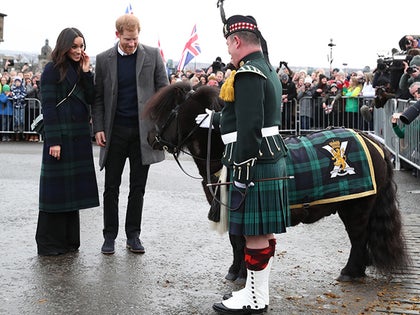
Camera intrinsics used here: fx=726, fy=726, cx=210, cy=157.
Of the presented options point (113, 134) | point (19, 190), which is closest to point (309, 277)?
point (113, 134)

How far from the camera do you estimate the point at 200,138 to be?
5.73m

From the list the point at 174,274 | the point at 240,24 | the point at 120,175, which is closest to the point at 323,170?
the point at 240,24

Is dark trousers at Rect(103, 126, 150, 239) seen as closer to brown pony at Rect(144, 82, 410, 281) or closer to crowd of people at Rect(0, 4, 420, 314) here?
crowd of people at Rect(0, 4, 420, 314)

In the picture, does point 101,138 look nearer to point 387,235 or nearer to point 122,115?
point 122,115

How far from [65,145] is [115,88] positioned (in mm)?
707

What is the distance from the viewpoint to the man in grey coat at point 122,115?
22.4ft

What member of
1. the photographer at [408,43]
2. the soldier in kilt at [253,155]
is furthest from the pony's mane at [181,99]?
the photographer at [408,43]

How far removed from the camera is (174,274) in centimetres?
615

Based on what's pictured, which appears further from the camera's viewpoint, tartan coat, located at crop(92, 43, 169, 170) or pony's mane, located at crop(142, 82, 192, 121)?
tartan coat, located at crop(92, 43, 169, 170)

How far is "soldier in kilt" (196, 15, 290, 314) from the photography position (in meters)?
4.69

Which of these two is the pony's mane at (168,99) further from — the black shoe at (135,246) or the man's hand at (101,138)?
the black shoe at (135,246)

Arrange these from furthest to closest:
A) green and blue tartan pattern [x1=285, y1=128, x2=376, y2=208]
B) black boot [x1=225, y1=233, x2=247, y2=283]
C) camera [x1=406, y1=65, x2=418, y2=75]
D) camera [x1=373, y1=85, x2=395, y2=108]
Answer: camera [x1=373, y1=85, x2=395, y2=108], camera [x1=406, y1=65, x2=418, y2=75], black boot [x1=225, y1=233, x2=247, y2=283], green and blue tartan pattern [x1=285, y1=128, x2=376, y2=208]

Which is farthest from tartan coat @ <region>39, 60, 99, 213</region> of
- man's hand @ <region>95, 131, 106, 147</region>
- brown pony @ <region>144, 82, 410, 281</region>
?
brown pony @ <region>144, 82, 410, 281</region>

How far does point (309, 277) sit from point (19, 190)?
6.04 m
